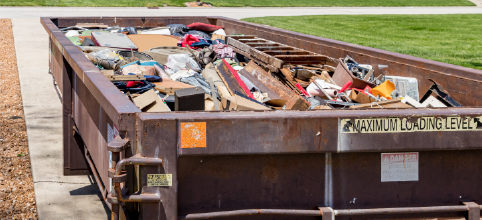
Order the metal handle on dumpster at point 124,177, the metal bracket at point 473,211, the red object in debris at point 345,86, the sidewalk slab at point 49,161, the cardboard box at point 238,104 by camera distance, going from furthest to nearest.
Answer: the sidewalk slab at point 49,161 → the red object in debris at point 345,86 → the cardboard box at point 238,104 → the metal bracket at point 473,211 → the metal handle on dumpster at point 124,177

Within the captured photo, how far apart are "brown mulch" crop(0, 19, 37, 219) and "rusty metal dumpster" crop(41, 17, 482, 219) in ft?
8.40

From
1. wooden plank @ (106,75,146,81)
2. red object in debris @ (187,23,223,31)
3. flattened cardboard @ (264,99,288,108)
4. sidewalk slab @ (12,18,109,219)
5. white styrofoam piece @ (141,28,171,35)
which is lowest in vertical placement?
sidewalk slab @ (12,18,109,219)

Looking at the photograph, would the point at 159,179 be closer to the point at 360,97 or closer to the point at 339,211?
the point at 339,211

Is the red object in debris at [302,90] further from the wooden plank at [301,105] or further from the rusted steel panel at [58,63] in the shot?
the rusted steel panel at [58,63]

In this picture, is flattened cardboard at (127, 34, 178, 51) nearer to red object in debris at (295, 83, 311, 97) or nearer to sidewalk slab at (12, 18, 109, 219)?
sidewalk slab at (12, 18, 109, 219)

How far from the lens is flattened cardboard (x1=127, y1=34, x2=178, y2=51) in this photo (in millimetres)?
6922

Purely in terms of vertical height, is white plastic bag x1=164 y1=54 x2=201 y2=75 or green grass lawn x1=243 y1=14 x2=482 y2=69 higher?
green grass lawn x1=243 y1=14 x2=482 y2=69

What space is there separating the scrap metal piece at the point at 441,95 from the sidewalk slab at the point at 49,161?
2766mm

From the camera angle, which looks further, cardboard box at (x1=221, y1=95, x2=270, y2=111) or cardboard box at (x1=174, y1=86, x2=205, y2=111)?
cardboard box at (x1=221, y1=95, x2=270, y2=111)

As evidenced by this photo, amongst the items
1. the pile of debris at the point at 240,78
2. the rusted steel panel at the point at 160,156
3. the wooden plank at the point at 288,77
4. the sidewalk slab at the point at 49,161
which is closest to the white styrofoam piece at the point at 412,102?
the pile of debris at the point at 240,78

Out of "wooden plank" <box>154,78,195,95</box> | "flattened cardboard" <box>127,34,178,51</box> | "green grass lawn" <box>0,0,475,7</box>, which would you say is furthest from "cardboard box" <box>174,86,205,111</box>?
"green grass lawn" <box>0,0,475,7</box>

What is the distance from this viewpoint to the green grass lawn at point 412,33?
1227 cm

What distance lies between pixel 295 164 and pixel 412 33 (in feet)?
54.8

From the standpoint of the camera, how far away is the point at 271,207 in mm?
2279
